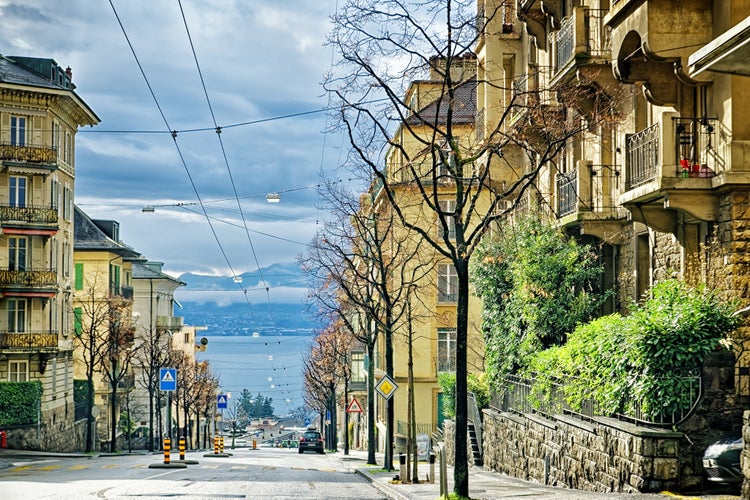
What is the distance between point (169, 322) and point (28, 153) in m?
48.1

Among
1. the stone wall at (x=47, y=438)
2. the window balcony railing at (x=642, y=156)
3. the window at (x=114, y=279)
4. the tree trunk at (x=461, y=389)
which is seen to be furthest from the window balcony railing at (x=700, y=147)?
the window at (x=114, y=279)

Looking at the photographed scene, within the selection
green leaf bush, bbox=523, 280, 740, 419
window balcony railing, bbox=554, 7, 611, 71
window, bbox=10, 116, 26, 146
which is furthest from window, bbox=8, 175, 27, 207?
green leaf bush, bbox=523, 280, 740, 419

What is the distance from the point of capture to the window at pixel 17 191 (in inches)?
2282

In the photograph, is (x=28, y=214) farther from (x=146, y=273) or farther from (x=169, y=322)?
(x=169, y=322)

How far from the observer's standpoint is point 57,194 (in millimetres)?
60594

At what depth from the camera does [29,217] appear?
2280 inches

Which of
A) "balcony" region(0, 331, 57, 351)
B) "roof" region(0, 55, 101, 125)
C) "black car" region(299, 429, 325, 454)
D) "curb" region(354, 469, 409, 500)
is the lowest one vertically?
"black car" region(299, 429, 325, 454)

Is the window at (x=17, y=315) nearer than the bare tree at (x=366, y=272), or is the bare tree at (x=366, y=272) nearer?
the bare tree at (x=366, y=272)

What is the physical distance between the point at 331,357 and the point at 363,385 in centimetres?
313

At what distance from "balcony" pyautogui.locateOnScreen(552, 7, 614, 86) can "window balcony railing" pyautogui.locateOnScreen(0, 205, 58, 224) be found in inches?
1502

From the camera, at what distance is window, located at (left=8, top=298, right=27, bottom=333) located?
58500 millimetres

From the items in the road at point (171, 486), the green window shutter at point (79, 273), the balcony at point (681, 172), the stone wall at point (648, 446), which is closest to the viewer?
the stone wall at point (648, 446)

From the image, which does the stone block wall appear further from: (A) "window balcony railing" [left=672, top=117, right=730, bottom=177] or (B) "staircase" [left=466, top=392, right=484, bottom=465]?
→ (A) "window balcony railing" [left=672, top=117, right=730, bottom=177]

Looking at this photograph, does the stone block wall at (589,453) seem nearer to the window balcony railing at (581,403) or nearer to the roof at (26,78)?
the window balcony railing at (581,403)
